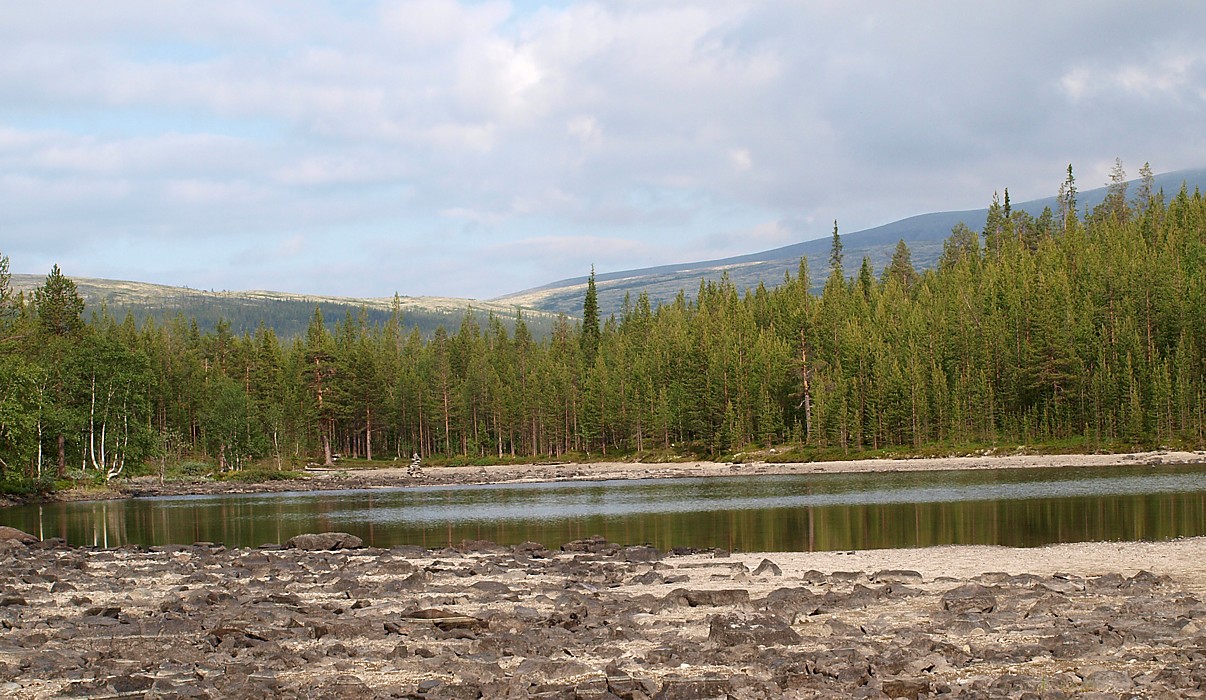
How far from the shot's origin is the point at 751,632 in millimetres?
16000

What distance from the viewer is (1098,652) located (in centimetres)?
1427

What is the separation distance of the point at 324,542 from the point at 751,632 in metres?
22.9

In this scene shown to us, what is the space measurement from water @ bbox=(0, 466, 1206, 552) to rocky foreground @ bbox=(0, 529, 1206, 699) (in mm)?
12134

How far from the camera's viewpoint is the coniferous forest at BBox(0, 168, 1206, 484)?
279 feet

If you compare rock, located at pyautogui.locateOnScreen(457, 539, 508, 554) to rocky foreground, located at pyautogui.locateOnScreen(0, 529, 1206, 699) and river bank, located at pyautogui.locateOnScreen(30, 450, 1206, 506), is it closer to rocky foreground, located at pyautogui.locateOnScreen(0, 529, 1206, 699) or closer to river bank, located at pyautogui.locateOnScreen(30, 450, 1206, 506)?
rocky foreground, located at pyautogui.locateOnScreen(0, 529, 1206, 699)

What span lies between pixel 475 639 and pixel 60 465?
236 ft

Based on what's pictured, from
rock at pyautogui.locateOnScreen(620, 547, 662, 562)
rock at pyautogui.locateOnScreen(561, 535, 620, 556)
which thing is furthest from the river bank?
rock at pyautogui.locateOnScreen(620, 547, 662, 562)

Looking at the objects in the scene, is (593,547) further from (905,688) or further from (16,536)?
(16,536)

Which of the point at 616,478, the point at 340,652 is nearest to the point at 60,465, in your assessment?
the point at 616,478

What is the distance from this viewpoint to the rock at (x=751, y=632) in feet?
51.5

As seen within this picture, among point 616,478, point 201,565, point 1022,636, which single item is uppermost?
point 1022,636

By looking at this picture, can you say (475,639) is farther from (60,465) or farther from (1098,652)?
(60,465)

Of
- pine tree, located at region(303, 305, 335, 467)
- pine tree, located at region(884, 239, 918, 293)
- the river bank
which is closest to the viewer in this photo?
the river bank

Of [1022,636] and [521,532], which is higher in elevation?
[1022,636]
